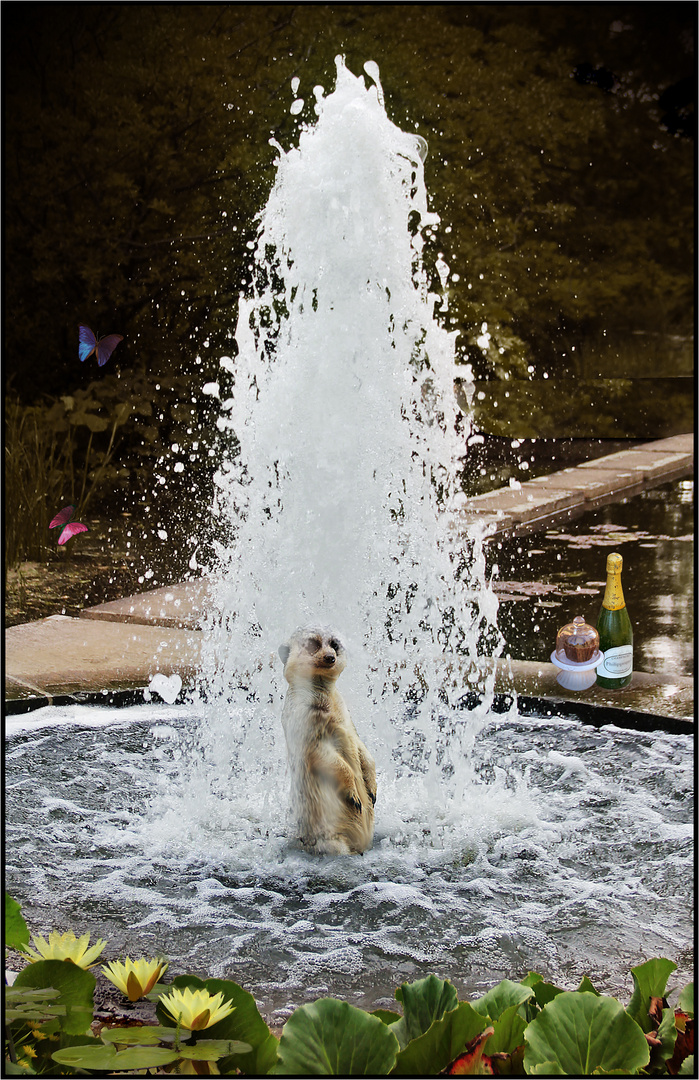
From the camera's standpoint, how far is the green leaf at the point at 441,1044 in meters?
1.09

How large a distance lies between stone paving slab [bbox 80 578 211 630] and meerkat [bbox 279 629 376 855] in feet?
7.81

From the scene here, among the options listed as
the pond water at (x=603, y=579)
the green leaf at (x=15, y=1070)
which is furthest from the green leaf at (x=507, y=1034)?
the pond water at (x=603, y=579)

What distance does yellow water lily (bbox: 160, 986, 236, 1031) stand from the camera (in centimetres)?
109

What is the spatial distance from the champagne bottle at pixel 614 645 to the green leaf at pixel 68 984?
10.2 feet

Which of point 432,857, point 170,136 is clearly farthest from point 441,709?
point 170,136

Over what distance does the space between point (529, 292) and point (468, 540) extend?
19.9 feet

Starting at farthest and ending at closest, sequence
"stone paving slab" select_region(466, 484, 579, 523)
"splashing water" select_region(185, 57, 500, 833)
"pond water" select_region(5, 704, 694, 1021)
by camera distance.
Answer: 1. "stone paving slab" select_region(466, 484, 579, 523)
2. "splashing water" select_region(185, 57, 500, 833)
3. "pond water" select_region(5, 704, 694, 1021)

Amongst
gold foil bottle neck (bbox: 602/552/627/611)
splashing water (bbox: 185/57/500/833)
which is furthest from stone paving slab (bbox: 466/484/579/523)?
splashing water (bbox: 185/57/500/833)

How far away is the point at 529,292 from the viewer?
12422 mm

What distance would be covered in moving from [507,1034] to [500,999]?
0.09m

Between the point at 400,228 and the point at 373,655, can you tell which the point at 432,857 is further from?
the point at 400,228

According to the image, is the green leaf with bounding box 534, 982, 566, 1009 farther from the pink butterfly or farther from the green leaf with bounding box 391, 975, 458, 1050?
the pink butterfly

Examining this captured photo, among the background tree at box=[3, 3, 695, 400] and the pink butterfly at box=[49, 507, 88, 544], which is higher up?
the background tree at box=[3, 3, 695, 400]

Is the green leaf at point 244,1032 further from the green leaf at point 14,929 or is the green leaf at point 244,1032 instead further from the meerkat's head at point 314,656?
the meerkat's head at point 314,656
